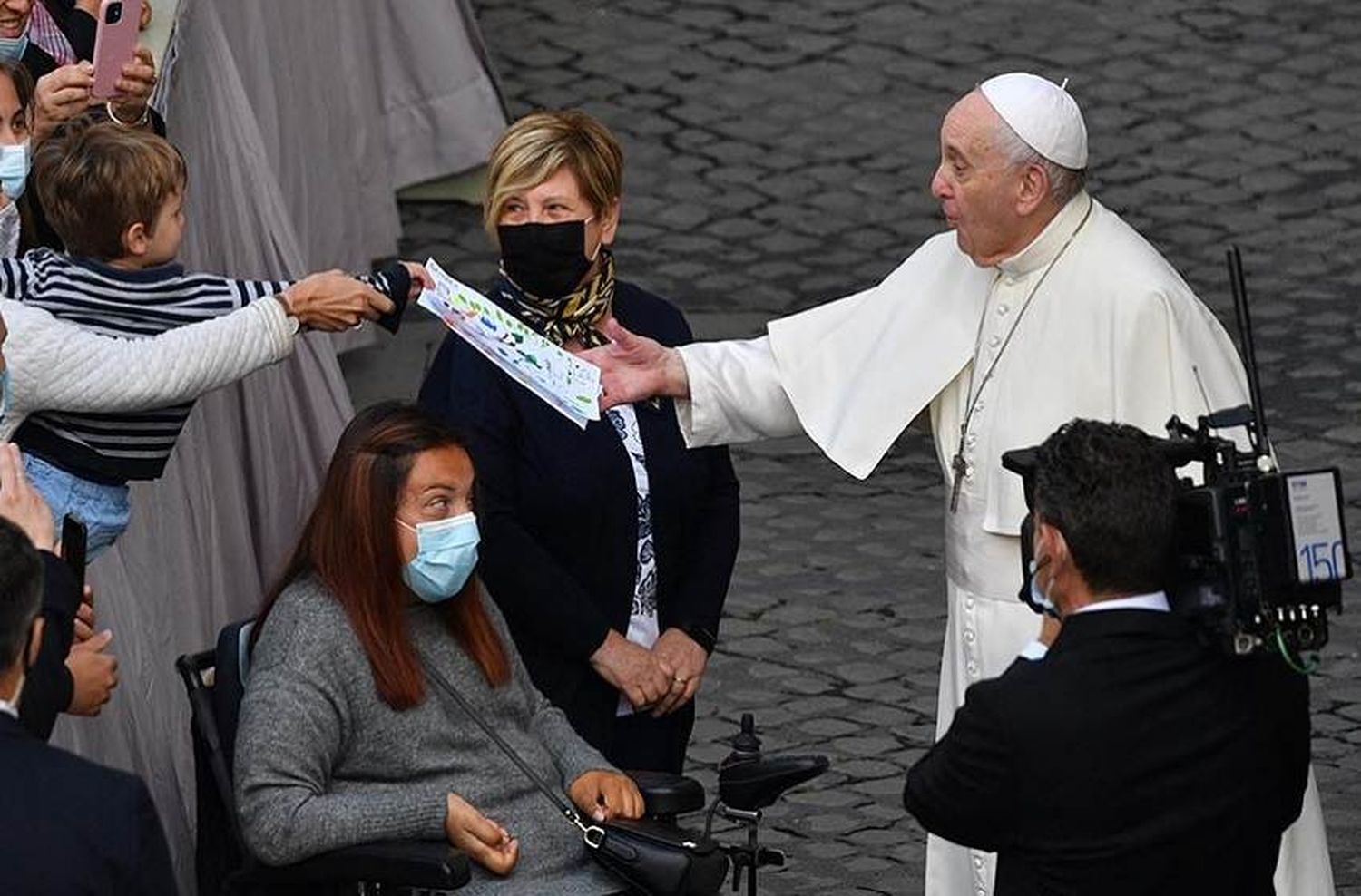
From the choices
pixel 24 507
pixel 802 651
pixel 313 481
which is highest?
pixel 24 507

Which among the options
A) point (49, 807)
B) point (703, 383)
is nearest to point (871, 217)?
point (703, 383)

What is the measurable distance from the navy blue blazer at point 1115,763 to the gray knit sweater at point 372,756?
1087 mm

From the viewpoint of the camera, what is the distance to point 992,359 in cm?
546

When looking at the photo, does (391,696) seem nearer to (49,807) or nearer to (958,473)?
(958,473)

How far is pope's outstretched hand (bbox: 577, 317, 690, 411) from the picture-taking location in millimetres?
5609

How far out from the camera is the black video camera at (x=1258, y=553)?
421 centimetres

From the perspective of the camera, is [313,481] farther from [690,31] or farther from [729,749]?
[690,31]

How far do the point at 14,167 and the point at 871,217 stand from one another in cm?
531

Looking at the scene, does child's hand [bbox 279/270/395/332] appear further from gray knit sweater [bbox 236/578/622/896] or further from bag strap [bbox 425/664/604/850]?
bag strap [bbox 425/664/604/850]

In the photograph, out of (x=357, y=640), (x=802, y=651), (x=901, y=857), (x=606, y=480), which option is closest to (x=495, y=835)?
(x=357, y=640)

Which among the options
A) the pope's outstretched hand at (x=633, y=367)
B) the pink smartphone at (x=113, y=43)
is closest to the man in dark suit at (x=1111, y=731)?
the pope's outstretched hand at (x=633, y=367)

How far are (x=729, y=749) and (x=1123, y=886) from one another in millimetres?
2991

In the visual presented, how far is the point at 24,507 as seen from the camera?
4578 mm

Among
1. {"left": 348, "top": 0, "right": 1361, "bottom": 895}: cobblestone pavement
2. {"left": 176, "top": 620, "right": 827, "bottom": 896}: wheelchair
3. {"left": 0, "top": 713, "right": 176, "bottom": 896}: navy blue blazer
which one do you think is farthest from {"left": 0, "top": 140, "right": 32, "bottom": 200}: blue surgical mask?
{"left": 348, "top": 0, "right": 1361, "bottom": 895}: cobblestone pavement
